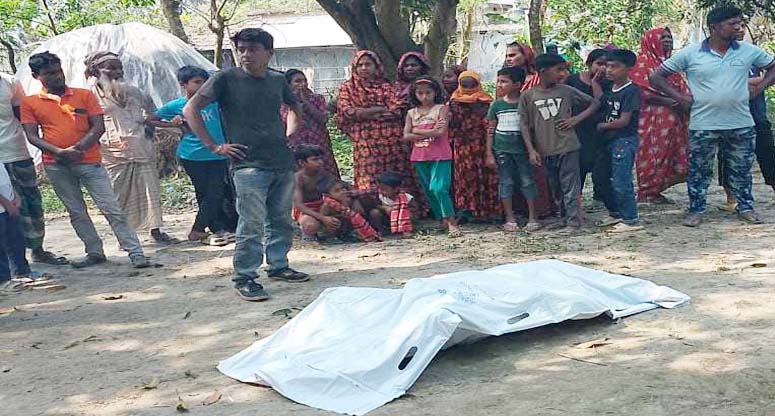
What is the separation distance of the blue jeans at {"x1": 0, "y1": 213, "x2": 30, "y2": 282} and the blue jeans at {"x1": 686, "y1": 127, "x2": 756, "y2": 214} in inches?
207

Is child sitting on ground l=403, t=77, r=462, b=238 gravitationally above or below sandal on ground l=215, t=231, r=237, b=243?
above

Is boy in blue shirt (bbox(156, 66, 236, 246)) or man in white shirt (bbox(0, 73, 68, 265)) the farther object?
boy in blue shirt (bbox(156, 66, 236, 246))

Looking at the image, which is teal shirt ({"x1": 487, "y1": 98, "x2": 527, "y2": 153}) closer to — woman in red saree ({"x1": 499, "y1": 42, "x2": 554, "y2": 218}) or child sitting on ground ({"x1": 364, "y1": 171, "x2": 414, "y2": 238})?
woman in red saree ({"x1": 499, "y1": 42, "x2": 554, "y2": 218})

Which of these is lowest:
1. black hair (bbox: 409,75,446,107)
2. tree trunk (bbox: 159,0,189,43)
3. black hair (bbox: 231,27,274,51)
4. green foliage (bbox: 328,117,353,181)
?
green foliage (bbox: 328,117,353,181)

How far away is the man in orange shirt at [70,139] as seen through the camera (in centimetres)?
640

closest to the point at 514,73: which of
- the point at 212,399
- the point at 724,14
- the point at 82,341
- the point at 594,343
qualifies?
the point at 724,14

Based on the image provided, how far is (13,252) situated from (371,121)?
3191mm

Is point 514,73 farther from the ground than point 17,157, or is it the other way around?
point 514,73

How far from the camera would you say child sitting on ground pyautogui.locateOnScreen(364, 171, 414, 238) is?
293 inches

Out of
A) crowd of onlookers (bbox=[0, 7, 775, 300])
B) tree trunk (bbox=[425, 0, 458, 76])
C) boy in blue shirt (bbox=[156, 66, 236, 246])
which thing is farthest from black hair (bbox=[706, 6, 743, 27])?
boy in blue shirt (bbox=[156, 66, 236, 246])

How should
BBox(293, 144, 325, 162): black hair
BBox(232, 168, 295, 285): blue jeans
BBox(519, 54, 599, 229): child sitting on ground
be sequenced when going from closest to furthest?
BBox(232, 168, 295, 285): blue jeans, BBox(519, 54, 599, 229): child sitting on ground, BBox(293, 144, 325, 162): black hair

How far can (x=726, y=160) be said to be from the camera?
7.07 meters

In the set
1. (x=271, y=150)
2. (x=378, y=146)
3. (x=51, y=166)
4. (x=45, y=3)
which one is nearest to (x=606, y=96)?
(x=378, y=146)

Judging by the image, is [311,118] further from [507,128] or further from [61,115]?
[61,115]
